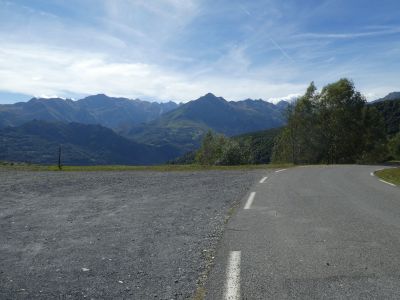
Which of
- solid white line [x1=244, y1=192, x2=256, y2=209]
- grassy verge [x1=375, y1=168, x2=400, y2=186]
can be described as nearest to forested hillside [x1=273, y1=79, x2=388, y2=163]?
grassy verge [x1=375, y1=168, x2=400, y2=186]

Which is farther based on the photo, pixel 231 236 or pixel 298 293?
pixel 231 236

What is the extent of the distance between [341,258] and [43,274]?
178 inches

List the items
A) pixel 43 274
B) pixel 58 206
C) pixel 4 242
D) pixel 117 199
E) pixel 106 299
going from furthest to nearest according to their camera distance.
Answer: pixel 117 199
pixel 58 206
pixel 4 242
pixel 43 274
pixel 106 299

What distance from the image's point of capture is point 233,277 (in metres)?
5.75

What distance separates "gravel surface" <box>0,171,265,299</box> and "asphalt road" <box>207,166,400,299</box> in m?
0.52

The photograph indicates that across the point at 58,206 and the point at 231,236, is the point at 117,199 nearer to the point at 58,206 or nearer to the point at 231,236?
the point at 58,206

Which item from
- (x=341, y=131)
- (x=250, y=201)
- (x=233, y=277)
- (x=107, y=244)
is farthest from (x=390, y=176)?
(x=341, y=131)

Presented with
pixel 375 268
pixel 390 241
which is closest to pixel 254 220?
pixel 390 241

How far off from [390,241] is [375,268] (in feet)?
5.91

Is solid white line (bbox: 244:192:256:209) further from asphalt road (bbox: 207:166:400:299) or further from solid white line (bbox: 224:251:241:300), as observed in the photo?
solid white line (bbox: 224:251:241:300)

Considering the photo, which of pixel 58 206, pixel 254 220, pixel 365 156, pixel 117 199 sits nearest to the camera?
pixel 254 220

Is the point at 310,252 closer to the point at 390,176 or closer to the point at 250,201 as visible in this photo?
the point at 250,201

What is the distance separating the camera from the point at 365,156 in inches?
2274

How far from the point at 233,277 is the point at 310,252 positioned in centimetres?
184
